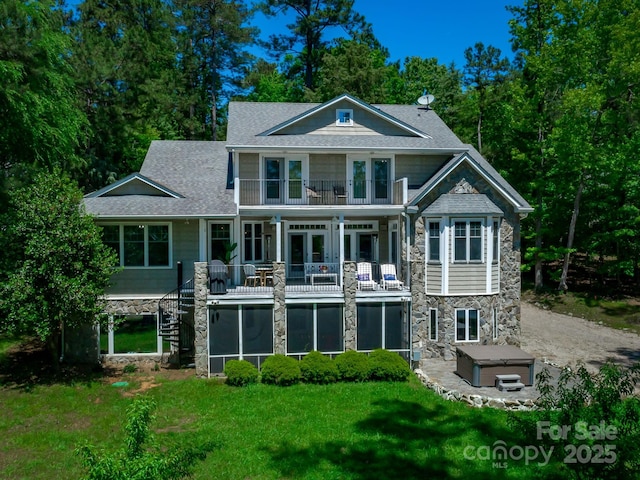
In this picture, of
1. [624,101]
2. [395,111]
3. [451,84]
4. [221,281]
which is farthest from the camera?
[451,84]

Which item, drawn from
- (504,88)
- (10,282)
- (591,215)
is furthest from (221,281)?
(504,88)

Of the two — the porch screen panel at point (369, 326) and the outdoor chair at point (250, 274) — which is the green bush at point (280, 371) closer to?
the porch screen panel at point (369, 326)

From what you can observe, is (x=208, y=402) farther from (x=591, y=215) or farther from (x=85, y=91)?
(x=591, y=215)

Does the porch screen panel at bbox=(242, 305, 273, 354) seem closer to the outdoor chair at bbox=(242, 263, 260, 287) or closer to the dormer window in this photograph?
the outdoor chair at bbox=(242, 263, 260, 287)

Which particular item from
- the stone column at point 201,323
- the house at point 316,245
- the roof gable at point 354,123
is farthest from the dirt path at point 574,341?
the stone column at point 201,323

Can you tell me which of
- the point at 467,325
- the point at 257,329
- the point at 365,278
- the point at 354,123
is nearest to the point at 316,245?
the point at 365,278

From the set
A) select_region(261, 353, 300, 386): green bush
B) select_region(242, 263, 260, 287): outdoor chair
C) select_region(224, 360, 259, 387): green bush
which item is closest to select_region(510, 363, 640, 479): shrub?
select_region(261, 353, 300, 386): green bush
